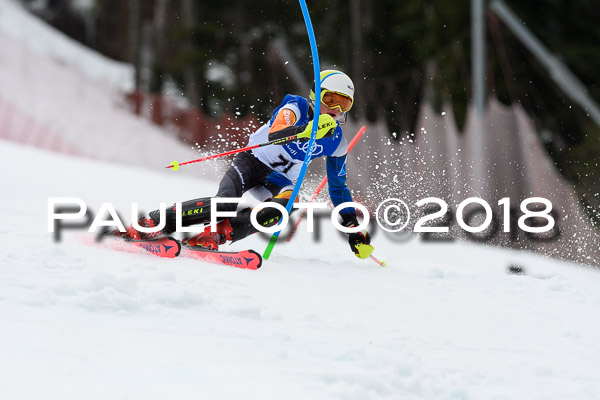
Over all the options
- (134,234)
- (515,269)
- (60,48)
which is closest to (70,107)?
(60,48)

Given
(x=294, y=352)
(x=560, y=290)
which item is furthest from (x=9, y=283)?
(x=560, y=290)

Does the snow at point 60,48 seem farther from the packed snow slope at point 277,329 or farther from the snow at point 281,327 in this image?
the packed snow slope at point 277,329

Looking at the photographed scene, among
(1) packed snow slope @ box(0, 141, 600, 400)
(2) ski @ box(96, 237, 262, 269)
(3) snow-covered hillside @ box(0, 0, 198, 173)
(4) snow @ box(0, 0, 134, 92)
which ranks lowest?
(1) packed snow slope @ box(0, 141, 600, 400)

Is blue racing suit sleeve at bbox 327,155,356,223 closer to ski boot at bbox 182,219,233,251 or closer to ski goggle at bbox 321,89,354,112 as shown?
ski goggle at bbox 321,89,354,112

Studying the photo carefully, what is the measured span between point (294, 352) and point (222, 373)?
468mm

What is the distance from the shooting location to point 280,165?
215 inches

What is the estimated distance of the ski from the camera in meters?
4.83

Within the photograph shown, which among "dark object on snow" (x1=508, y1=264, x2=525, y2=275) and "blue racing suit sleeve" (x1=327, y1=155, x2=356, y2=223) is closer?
"blue racing suit sleeve" (x1=327, y1=155, x2=356, y2=223)

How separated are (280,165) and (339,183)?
1.58 feet

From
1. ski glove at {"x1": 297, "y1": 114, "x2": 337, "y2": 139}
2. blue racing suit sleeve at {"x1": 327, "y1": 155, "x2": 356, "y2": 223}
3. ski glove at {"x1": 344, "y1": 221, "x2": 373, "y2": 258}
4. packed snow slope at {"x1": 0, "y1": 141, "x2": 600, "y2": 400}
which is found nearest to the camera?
packed snow slope at {"x1": 0, "y1": 141, "x2": 600, "y2": 400}

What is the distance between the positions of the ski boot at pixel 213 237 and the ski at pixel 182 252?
0.11 metres

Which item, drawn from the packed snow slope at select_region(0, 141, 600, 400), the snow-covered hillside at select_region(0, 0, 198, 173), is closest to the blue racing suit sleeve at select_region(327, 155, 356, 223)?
the packed snow slope at select_region(0, 141, 600, 400)

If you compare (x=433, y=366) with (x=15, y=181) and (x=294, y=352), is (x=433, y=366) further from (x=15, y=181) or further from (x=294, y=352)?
(x=15, y=181)

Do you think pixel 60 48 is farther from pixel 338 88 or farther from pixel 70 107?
pixel 338 88
